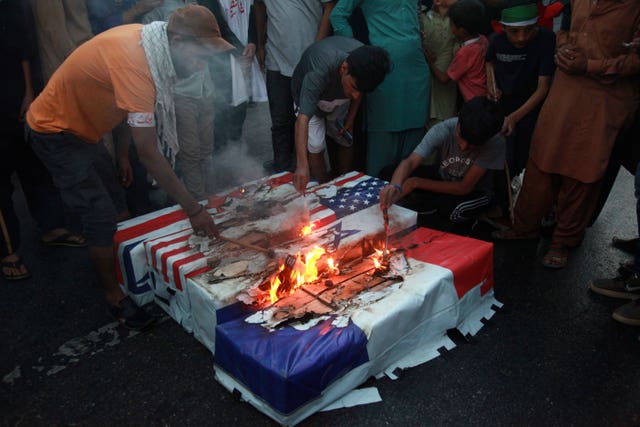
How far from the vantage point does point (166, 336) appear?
3.36 meters

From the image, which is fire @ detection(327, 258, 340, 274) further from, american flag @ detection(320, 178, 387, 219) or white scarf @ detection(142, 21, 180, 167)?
white scarf @ detection(142, 21, 180, 167)

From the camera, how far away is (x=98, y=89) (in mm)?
Answer: 3066

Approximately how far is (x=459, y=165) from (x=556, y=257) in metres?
1.09

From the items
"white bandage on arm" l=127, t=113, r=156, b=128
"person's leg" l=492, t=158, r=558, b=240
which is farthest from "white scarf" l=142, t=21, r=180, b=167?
"person's leg" l=492, t=158, r=558, b=240

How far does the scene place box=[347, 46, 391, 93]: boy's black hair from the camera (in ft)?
11.4

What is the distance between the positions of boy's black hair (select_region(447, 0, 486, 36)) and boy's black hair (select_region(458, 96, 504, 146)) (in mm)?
1228

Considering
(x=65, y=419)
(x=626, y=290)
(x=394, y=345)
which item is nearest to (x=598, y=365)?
(x=626, y=290)

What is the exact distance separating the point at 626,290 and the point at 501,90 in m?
1.93

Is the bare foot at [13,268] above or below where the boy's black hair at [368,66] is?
below

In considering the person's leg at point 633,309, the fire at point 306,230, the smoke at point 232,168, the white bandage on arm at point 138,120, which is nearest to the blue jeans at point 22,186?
the smoke at point 232,168

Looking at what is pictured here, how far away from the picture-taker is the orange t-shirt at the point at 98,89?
2840mm

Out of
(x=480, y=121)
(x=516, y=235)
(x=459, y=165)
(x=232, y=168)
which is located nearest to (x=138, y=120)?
(x=480, y=121)

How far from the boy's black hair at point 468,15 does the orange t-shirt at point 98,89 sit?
113 inches

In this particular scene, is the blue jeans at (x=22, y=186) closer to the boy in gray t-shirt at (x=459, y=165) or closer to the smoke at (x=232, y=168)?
the smoke at (x=232, y=168)
